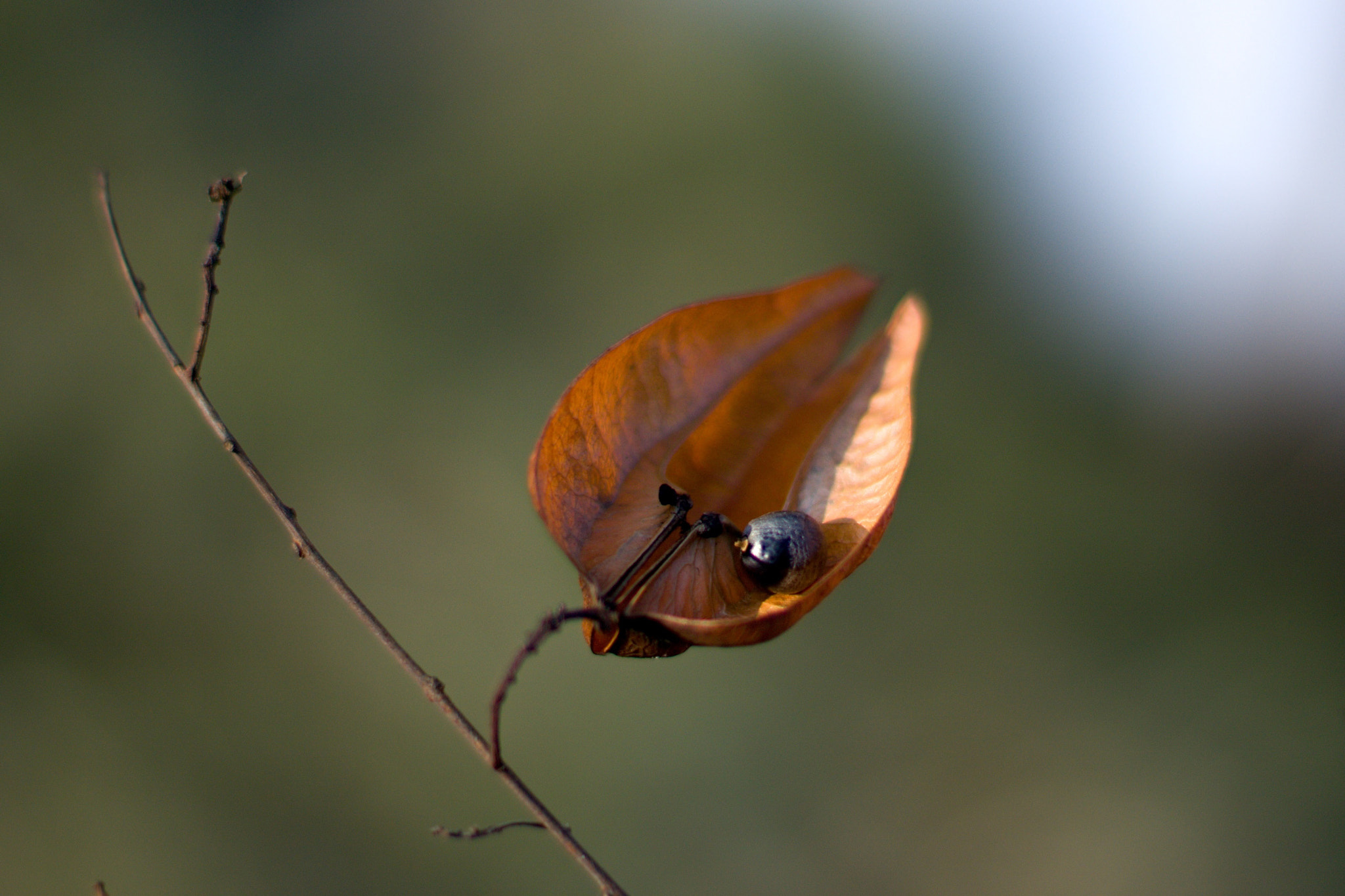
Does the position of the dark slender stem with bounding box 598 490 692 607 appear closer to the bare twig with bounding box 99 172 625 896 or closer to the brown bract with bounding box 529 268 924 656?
the brown bract with bounding box 529 268 924 656

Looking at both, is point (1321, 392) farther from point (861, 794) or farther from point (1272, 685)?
point (861, 794)

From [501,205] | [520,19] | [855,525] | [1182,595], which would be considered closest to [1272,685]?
[1182,595]

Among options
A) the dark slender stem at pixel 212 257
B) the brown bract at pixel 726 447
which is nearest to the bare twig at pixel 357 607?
the dark slender stem at pixel 212 257

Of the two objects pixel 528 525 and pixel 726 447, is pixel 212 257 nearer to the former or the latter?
pixel 726 447

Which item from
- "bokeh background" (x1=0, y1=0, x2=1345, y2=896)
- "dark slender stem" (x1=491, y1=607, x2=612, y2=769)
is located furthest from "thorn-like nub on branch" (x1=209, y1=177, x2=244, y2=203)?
"bokeh background" (x1=0, y1=0, x2=1345, y2=896)

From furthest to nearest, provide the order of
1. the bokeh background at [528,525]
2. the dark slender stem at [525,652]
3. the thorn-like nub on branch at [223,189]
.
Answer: the bokeh background at [528,525] < the thorn-like nub on branch at [223,189] < the dark slender stem at [525,652]

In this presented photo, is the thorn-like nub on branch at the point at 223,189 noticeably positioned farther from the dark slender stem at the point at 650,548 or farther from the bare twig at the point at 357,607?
the dark slender stem at the point at 650,548
